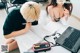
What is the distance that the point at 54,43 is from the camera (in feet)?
3.95

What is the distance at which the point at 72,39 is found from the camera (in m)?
1.15

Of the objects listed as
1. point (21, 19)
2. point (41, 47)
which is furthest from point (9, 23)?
point (41, 47)

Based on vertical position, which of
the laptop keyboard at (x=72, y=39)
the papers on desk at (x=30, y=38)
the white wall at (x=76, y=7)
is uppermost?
the laptop keyboard at (x=72, y=39)

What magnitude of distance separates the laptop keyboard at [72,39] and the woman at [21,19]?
35cm

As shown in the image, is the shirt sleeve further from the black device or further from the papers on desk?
the black device

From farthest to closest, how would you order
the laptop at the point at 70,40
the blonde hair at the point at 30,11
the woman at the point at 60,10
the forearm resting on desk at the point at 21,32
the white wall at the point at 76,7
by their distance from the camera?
the white wall at the point at 76,7
the woman at the point at 60,10
the forearm resting on desk at the point at 21,32
the blonde hair at the point at 30,11
the laptop at the point at 70,40

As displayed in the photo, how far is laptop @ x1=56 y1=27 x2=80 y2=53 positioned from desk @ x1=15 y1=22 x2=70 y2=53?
0.04 meters

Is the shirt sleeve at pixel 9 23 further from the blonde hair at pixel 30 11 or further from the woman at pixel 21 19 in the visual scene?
the blonde hair at pixel 30 11

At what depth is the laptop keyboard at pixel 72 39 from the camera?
1111 millimetres

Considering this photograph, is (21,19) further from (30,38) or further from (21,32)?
(30,38)

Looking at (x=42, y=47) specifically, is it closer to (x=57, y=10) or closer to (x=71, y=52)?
(x=71, y=52)

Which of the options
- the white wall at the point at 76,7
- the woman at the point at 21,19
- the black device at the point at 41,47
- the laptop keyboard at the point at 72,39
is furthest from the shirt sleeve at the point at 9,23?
the white wall at the point at 76,7

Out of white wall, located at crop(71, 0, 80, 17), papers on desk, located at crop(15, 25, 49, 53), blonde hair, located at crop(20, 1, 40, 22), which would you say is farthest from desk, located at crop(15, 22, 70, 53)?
white wall, located at crop(71, 0, 80, 17)

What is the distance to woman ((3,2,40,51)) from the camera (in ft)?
4.20
